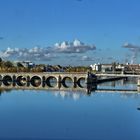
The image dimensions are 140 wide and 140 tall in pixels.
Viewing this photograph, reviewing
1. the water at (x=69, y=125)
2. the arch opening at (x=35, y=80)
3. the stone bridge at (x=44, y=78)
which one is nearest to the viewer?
the water at (x=69, y=125)

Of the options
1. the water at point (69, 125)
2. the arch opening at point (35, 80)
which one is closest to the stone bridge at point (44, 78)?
the arch opening at point (35, 80)

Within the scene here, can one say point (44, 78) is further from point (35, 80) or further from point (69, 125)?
point (69, 125)

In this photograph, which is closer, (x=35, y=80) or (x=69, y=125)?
(x=69, y=125)

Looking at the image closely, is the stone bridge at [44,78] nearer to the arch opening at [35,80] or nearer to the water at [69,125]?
the arch opening at [35,80]

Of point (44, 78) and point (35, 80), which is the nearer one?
point (44, 78)

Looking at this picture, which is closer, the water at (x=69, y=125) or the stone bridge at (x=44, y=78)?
the water at (x=69, y=125)

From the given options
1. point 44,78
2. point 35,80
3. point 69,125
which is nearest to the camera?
point 69,125

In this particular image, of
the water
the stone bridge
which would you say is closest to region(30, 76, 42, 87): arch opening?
the stone bridge

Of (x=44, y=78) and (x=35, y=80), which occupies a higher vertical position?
(x=44, y=78)

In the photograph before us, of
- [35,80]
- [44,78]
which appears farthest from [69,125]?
[35,80]

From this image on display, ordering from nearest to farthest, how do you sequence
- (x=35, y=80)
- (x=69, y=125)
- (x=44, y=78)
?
(x=69, y=125) < (x=44, y=78) < (x=35, y=80)

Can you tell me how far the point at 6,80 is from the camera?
331ft

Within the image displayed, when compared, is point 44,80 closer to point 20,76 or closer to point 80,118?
point 20,76

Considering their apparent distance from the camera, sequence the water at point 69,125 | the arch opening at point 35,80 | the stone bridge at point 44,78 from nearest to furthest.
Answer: the water at point 69,125 → the stone bridge at point 44,78 → the arch opening at point 35,80
